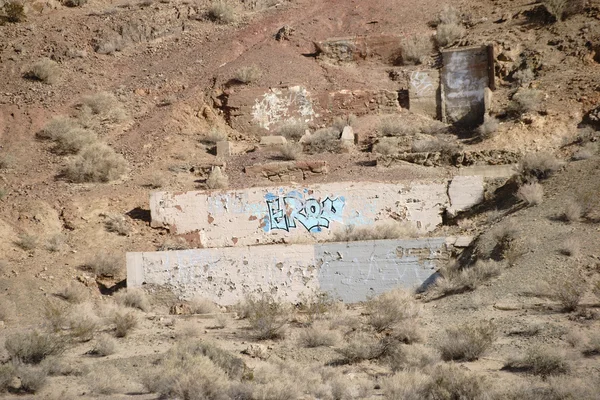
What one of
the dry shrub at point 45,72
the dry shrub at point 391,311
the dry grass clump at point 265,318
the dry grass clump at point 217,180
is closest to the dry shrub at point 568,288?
the dry shrub at point 391,311

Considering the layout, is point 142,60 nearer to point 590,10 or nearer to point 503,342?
point 590,10

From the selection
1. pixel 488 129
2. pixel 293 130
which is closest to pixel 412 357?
pixel 488 129

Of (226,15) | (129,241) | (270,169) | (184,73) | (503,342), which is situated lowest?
(503,342)

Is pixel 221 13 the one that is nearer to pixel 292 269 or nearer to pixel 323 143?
pixel 323 143

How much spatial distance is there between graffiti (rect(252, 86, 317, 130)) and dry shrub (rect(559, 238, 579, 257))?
13.7 m

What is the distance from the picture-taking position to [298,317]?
15461 mm

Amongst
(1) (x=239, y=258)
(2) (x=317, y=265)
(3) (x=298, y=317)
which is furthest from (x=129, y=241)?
(3) (x=298, y=317)

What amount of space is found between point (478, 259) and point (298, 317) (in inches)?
159

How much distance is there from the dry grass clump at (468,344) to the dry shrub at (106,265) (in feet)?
31.7

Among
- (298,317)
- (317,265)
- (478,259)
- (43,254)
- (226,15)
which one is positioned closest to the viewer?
(298,317)

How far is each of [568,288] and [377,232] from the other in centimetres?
637

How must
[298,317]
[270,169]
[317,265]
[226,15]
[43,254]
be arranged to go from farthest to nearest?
[226,15] → [270,169] → [43,254] → [317,265] → [298,317]

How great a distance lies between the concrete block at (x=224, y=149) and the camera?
2541cm

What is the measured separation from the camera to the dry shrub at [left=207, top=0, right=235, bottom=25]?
112ft
